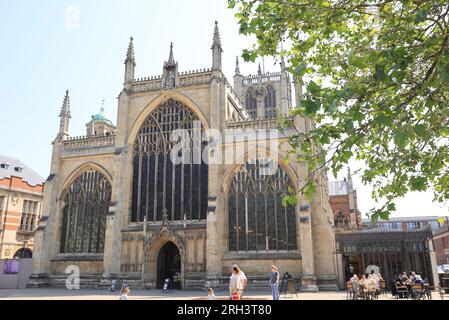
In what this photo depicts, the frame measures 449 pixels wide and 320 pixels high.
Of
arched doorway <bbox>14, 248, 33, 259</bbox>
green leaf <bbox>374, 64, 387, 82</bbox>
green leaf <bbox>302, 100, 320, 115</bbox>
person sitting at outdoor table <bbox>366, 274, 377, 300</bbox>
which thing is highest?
green leaf <bbox>374, 64, 387, 82</bbox>

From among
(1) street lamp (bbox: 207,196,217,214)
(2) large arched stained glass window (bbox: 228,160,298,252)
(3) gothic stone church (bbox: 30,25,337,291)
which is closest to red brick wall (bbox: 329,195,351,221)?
(3) gothic stone church (bbox: 30,25,337,291)

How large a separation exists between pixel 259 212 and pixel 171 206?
21.2 feet

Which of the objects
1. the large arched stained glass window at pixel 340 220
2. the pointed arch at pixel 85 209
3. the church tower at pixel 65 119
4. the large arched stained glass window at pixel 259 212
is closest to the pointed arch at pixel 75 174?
the pointed arch at pixel 85 209

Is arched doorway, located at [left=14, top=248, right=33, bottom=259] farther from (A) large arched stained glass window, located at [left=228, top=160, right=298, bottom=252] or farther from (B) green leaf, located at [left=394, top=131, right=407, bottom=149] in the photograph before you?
(B) green leaf, located at [left=394, top=131, right=407, bottom=149]

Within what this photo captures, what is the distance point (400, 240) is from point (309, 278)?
7679 mm

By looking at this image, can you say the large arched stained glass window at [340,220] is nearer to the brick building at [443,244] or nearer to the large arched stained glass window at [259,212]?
the brick building at [443,244]

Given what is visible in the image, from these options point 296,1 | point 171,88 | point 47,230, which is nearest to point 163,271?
point 47,230

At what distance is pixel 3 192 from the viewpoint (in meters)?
38.9

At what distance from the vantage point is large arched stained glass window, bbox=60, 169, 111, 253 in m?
30.0

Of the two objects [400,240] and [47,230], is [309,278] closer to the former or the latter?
[400,240]

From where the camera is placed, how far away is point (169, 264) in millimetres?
28328

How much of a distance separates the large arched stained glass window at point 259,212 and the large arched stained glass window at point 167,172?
2363 mm

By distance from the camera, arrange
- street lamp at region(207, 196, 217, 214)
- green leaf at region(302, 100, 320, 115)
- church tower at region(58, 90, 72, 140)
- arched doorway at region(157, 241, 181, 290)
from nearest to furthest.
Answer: green leaf at region(302, 100, 320, 115) → street lamp at region(207, 196, 217, 214) → arched doorway at region(157, 241, 181, 290) → church tower at region(58, 90, 72, 140)

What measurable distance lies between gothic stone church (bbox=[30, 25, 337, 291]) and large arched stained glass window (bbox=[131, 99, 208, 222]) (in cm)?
8
